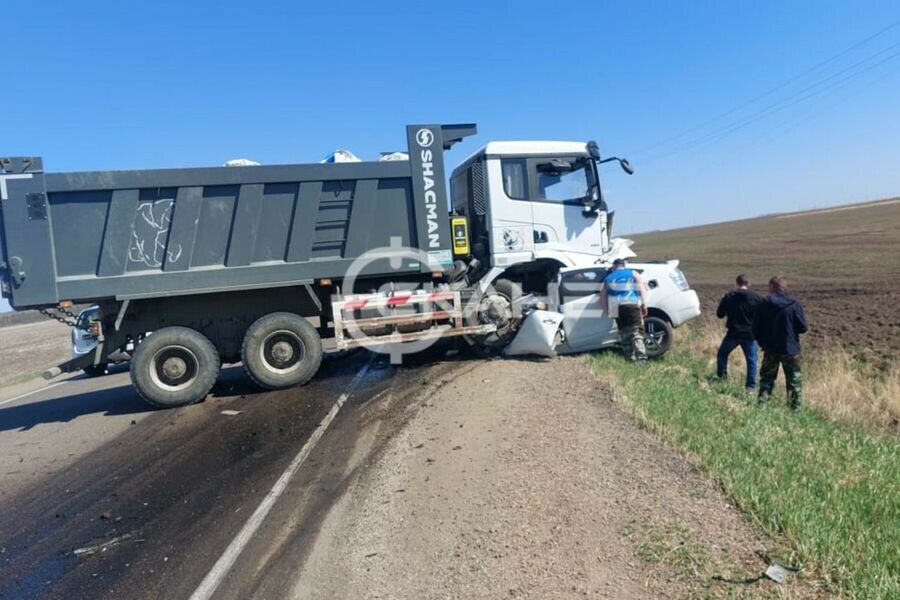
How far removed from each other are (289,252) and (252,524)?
4.58 metres

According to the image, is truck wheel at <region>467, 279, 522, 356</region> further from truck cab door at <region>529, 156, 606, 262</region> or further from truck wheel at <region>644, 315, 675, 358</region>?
truck wheel at <region>644, 315, 675, 358</region>

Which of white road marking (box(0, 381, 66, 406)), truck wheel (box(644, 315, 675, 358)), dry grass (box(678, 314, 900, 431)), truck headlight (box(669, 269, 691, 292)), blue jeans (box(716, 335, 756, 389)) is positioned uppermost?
truck headlight (box(669, 269, 691, 292))

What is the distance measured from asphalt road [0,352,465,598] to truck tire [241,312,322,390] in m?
0.24

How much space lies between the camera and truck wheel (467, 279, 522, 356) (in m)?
8.71

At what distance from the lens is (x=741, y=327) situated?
27.7 feet

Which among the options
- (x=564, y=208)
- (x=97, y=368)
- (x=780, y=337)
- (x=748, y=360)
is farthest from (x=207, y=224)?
(x=748, y=360)

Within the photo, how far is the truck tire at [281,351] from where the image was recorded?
793 cm

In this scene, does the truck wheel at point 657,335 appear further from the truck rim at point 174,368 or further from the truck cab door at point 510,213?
the truck rim at point 174,368

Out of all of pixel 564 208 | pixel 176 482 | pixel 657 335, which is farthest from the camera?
pixel 564 208

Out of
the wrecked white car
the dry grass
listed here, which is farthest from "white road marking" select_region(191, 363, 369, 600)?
the dry grass

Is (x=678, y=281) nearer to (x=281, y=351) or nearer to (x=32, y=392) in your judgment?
(x=281, y=351)

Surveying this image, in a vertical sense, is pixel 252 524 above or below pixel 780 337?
below

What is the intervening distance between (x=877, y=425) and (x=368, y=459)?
618 centimetres

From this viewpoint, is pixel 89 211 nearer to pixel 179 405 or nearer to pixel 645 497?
pixel 179 405
